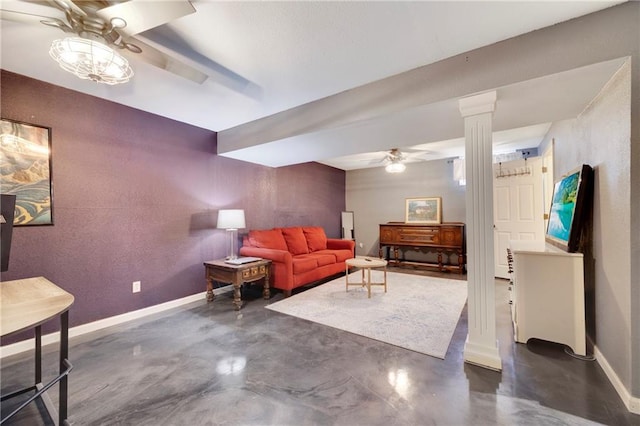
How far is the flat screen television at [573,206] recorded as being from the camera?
203 centimetres

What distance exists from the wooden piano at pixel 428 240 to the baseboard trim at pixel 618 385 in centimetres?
296

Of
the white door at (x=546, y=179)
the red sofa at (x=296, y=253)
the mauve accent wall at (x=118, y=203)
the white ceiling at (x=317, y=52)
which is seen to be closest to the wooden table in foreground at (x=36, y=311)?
the mauve accent wall at (x=118, y=203)

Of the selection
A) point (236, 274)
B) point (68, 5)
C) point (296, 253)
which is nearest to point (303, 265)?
point (296, 253)

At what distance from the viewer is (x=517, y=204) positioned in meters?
4.16

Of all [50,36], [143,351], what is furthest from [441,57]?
[143,351]

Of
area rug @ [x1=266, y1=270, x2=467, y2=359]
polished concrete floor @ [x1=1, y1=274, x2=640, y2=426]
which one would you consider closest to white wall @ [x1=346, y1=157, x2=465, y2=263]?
area rug @ [x1=266, y1=270, x2=467, y2=359]

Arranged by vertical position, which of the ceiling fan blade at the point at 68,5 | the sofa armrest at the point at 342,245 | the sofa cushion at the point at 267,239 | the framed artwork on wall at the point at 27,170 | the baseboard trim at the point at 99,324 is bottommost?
the baseboard trim at the point at 99,324

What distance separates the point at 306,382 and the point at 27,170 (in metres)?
2.93

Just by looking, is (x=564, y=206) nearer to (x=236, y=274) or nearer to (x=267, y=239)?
(x=236, y=274)

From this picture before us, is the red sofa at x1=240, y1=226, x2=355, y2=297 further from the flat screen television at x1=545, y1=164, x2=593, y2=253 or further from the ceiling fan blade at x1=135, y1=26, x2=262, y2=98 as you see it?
the flat screen television at x1=545, y1=164, x2=593, y2=253

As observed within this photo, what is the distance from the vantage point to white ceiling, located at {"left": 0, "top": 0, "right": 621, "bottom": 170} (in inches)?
59.8

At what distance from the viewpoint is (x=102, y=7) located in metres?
1.34

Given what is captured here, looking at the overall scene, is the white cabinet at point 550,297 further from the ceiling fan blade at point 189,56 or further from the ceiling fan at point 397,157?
the ceiling fan blade at point 189,56

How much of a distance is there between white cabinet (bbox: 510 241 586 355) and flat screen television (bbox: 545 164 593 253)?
0.18m
